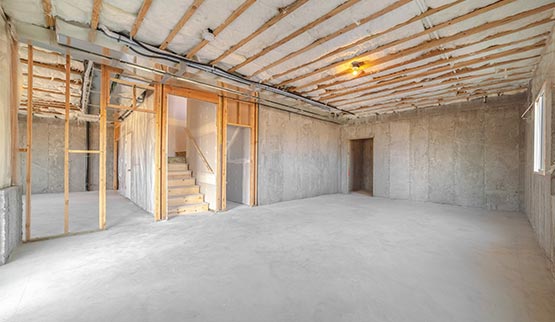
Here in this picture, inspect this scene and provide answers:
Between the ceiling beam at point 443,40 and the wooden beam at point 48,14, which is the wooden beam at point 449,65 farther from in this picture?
the wooden beam at point 48,14

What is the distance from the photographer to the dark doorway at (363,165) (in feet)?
31.1

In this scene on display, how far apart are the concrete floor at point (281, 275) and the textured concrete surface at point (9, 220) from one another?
0.47 ft

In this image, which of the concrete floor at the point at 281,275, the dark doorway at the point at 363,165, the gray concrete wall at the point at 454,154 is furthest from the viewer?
the dark doorway at the point at 363,165

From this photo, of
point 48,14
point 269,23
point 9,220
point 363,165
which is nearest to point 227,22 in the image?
point 269,23

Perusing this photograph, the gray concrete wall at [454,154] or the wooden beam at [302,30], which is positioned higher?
the wooden beam at [302,30]

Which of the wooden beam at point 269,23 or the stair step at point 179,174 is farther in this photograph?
the stair step at point 179,174

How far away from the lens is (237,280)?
2.21m

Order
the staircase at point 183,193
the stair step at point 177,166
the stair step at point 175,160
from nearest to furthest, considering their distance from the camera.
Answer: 1. the staircase at point 183,193
2. the stair step at point 177,166
3. the stair step at point 175,160

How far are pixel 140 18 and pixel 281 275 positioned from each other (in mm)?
3287

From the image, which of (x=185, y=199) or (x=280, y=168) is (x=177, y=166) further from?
(x=280, y=168)

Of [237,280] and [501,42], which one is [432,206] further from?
[237,280]

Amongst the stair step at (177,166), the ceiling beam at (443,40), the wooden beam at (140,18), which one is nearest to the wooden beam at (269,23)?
the wooden beam at (140,18)

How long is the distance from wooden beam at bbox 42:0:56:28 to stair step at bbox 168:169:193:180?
3.60 meters

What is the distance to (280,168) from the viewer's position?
256 inches
